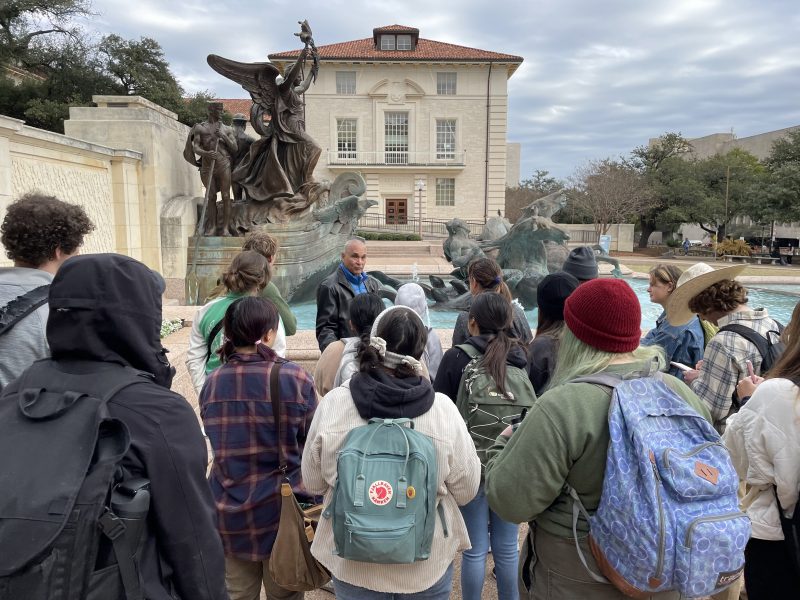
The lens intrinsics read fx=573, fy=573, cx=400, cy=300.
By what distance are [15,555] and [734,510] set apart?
1.75 meters

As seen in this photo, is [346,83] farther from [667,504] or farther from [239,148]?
[667,504]

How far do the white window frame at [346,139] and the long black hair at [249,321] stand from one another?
40.1 metres

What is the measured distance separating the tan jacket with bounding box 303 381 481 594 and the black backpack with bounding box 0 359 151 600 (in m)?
0.81

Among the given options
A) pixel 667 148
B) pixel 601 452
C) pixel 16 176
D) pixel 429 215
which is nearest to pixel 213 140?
pixel 16 176

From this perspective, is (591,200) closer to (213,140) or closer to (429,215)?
(429,215)

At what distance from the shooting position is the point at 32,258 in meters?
2.35

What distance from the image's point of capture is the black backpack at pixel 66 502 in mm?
1146

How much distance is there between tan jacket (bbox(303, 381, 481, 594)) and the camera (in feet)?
6.68

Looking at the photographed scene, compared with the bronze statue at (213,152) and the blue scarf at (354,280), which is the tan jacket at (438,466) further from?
the bronze statue at (213,152)

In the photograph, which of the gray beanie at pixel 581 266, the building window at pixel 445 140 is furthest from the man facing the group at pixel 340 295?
the building window at pixel 445 140

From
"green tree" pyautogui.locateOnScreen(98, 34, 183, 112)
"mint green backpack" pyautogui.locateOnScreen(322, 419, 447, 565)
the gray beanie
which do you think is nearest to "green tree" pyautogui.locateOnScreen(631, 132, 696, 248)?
"green tree" pyautogui.locateOnScreen(98, 34, 183, 112)

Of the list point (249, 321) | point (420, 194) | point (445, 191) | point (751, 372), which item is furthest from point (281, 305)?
point (445, 191)

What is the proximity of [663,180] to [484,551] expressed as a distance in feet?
146

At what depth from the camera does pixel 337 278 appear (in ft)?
14.0
